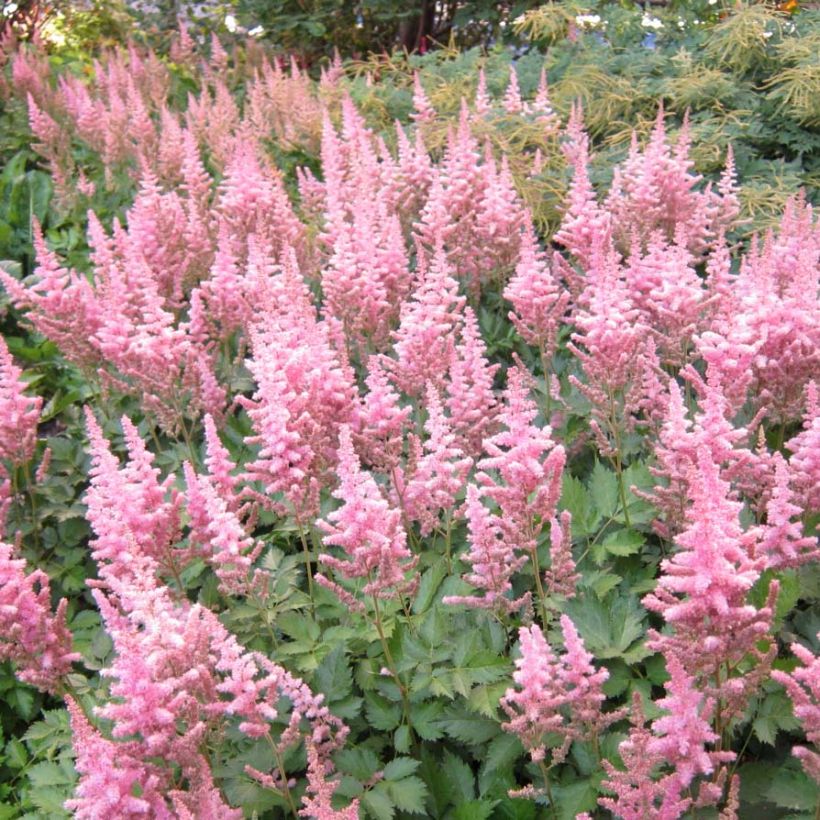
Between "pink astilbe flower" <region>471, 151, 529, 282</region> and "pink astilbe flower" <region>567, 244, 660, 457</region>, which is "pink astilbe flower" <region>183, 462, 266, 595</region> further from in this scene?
"pink astilbe flower" <region>471, 151, 529, 282</region>

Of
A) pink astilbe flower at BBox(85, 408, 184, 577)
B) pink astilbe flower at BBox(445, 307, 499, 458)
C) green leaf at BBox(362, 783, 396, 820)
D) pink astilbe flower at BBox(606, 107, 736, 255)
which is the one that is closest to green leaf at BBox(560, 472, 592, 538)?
pink astilbe flower at BBox(445, 307, 499, 458)

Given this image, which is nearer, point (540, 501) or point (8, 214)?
point (540, 501)

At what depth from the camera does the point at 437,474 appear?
2.24 metres

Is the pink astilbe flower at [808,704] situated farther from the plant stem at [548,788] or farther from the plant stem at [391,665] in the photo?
the plant stem at [391,665]

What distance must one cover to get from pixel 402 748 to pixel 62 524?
5.39ft

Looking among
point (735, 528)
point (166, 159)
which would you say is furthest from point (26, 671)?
point (166, 159)

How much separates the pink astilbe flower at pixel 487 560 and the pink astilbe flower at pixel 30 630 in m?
0.92

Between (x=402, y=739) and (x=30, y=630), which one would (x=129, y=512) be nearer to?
(x=30, y=630)

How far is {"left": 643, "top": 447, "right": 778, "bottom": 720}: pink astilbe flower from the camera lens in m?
1.51

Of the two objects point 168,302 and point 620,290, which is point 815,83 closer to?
point 620,290

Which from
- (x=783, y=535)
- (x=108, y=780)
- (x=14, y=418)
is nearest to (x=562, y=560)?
(x=783, y=535)

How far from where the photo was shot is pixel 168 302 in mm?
3543

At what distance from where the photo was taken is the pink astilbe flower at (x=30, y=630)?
6.47 ft

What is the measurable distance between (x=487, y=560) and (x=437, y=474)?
29 centimetres
